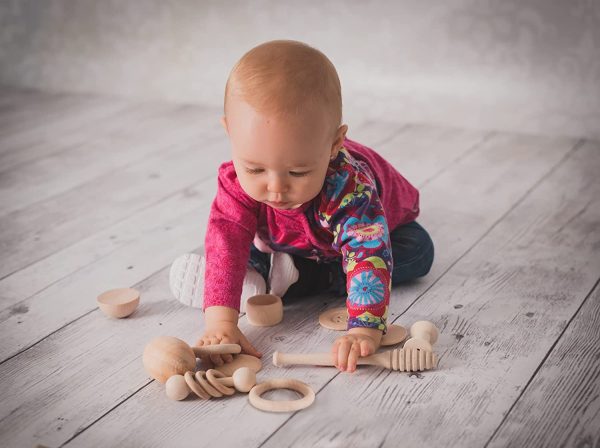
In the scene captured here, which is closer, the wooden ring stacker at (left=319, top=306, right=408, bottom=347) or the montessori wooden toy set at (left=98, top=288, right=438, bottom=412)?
the montessori wooden toy set at (left=98, top=288, right=438, bottom=412)

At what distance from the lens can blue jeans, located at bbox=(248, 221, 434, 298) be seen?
3.94 feet

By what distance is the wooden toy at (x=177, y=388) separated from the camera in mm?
936

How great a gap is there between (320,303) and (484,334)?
0.25m

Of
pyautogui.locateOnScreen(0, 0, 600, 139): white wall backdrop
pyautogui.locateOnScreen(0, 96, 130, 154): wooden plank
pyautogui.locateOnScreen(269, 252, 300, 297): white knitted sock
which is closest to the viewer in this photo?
pyautogui.locateOnScreen(269, 252, 300, 297): white knitted sock

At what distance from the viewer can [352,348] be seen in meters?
0.99

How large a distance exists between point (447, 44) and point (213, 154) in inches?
26.2

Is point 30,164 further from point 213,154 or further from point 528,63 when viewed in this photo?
point 528,63

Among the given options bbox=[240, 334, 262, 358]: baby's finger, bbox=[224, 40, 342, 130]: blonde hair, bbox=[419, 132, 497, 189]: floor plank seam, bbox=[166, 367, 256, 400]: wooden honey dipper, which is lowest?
bbox=[419, 132, 497, 189]: floor plank seam

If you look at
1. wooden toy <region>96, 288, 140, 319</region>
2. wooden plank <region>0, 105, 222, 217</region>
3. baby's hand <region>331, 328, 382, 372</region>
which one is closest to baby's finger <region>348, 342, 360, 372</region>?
baby's hand <region>331, 328, 382, 372</region>

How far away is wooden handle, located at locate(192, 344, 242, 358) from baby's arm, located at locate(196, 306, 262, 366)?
0.01 m

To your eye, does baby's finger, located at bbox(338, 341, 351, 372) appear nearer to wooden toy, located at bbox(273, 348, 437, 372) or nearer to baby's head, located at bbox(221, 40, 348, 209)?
wooden toy, located at bbox(273, 348, 437, 372)

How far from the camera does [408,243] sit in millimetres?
1234

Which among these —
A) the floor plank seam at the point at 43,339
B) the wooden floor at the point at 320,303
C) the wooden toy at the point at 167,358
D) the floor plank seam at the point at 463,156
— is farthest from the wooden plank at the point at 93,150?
the wooden toy at the point at 167,358

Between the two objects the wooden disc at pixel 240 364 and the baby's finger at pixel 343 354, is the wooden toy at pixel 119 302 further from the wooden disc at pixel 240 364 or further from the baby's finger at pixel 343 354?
the baby's finger at pixel 343 354
